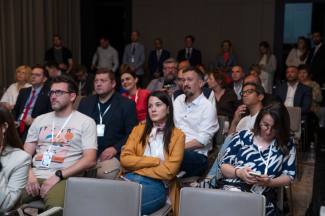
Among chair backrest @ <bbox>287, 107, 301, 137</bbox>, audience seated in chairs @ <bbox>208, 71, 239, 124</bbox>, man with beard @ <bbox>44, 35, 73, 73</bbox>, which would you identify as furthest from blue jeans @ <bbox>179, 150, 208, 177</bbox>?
man with beard @ <bbox>44, 35, 73, 73</bbox>

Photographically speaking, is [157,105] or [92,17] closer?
[157,105]

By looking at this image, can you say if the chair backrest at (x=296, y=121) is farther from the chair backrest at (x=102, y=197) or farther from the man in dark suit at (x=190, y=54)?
the man in dark suit at (x=190, y=54)

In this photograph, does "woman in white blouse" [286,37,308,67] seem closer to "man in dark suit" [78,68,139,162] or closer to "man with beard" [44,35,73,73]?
"man with beard" [44,35,73,73]

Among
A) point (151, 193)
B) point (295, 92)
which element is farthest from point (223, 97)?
point (151, 193)

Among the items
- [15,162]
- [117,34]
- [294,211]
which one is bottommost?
[294,211]

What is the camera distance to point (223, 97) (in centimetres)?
563

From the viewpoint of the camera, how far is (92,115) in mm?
4238

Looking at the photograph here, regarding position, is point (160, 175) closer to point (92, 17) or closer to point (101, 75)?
point (101, 75)

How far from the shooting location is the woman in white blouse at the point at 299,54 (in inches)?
360

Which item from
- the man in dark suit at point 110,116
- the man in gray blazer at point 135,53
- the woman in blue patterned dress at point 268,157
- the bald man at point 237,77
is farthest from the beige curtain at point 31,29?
the woman in blue patterned dress at point 268,157

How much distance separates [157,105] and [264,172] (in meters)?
0.91

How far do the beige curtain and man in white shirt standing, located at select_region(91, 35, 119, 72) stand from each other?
0.94 metres

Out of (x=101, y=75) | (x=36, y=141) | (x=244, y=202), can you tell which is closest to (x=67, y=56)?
(x=101, y=75)

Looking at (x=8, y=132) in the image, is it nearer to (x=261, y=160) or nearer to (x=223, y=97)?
(x=261, y=160)
